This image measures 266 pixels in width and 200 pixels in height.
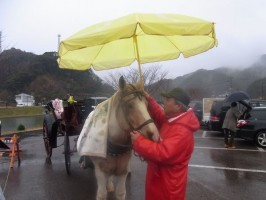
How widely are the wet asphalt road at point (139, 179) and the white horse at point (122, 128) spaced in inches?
61.3

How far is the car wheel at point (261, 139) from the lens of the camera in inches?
488

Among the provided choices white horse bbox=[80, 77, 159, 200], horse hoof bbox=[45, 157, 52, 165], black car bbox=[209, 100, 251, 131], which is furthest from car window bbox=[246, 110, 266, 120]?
white horse bbox=[80, 77, 159, 200]

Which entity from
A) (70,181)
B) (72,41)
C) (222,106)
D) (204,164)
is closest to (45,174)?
(70,181)

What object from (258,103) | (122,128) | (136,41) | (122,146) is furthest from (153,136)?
(258,103)

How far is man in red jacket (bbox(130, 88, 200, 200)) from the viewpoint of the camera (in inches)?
122

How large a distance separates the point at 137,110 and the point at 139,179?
4296mm

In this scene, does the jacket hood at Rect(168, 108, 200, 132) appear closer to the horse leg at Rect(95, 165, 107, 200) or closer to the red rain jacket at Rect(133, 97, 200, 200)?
the red rain jacket at Rect(133, 97, 200, 200)

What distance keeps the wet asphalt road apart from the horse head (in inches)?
112

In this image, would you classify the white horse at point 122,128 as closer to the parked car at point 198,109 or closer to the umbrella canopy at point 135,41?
the umbrella canopy at point 135,41

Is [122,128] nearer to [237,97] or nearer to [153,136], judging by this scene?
[153,136]

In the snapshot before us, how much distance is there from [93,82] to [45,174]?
50708 mm

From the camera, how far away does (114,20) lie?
157 inches

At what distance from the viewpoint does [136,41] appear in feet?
15.4

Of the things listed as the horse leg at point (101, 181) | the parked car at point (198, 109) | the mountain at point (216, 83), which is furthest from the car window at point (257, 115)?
the mountain at point (216, 83)
